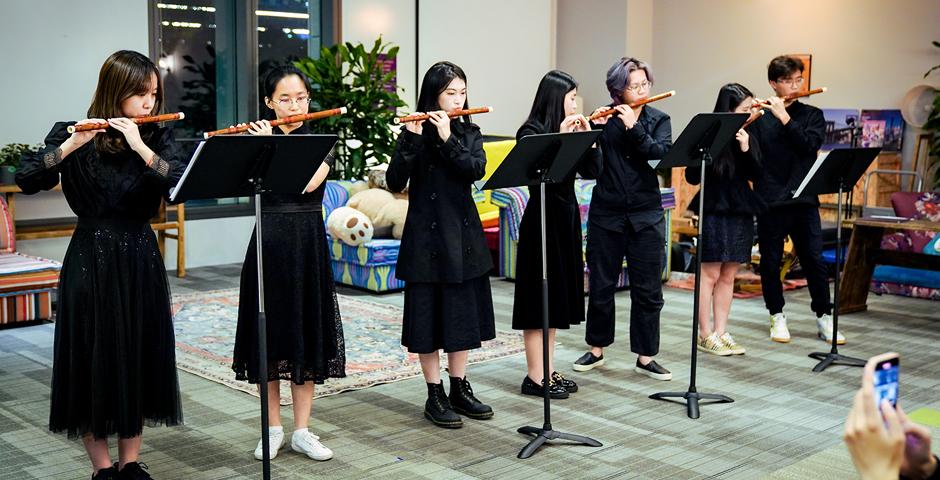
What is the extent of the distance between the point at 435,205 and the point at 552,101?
73 cm

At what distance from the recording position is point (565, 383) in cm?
455

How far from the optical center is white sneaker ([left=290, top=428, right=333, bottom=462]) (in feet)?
12.0

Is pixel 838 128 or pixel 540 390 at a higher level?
pixel 838 128

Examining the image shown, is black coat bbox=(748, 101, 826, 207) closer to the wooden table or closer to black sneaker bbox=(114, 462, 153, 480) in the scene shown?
the wooden table

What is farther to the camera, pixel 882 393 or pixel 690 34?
pixel 690 34

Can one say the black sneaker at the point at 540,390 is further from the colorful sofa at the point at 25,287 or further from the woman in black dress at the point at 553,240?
the colorful sofa at the point at 25,287

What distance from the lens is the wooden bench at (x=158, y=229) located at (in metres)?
6.70

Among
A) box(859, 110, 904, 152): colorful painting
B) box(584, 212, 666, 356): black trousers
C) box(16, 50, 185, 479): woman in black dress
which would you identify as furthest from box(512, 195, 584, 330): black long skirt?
box(859, 110, 904, 152): colorful painting

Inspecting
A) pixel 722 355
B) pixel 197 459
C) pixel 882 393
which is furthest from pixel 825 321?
pixel 882 393

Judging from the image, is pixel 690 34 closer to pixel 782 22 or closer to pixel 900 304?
pixel 782 22

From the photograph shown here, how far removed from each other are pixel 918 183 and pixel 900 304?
7.21 ft

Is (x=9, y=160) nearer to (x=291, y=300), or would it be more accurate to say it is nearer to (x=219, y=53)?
(x=219, y=53)

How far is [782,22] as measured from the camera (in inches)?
383

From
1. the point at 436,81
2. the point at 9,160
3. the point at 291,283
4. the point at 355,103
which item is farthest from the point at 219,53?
the point at 291,283
